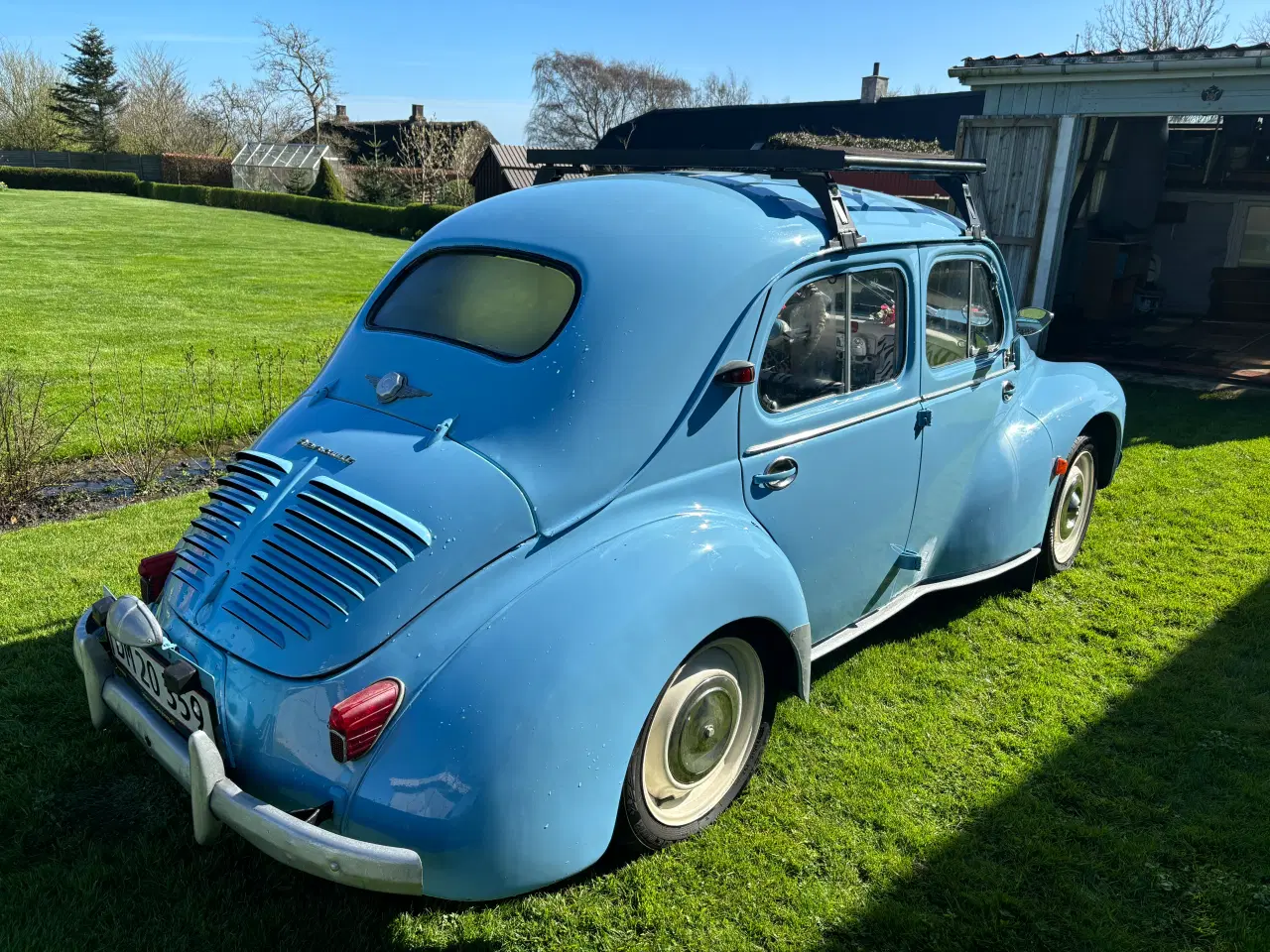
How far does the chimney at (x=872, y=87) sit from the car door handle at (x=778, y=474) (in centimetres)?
3026

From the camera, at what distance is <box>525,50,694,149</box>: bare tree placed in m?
62.5

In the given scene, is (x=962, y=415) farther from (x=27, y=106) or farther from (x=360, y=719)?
(x=27, y=106)

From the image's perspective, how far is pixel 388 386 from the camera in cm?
303

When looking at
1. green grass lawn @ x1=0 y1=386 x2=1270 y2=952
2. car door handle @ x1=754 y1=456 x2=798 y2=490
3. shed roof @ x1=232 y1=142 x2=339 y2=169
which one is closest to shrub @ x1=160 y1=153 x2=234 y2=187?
shed roof @ x1=232 y1=142 x2=339 y2=169

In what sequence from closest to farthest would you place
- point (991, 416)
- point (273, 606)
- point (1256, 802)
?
point (273, 606) → point (1256, 802) → point (991, 416)

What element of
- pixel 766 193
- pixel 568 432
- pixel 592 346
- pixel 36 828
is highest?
pixel 766 193

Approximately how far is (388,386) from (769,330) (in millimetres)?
1321

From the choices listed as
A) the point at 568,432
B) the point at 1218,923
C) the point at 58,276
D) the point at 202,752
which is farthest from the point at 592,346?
the point at 58,276

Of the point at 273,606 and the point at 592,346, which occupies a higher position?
the point at 592,346

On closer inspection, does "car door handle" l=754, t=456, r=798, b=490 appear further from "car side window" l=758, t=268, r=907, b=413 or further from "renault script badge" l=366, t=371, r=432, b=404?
"renault script badge" l=366, t=371, r=432, b=404

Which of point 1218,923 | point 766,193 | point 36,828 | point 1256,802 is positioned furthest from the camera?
point 766,193

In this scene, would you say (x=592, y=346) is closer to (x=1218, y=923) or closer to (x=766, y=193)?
(x=766, y=193)

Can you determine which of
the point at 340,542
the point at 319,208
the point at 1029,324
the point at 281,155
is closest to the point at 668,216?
the point at 340,542

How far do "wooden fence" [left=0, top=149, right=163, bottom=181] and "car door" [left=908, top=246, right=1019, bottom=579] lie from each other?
178 feet
